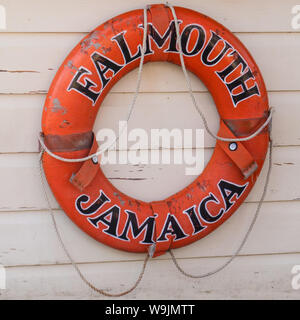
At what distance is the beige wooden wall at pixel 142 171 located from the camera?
4.64 ft

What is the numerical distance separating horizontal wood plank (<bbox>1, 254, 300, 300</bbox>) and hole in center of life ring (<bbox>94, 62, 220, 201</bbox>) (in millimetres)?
260

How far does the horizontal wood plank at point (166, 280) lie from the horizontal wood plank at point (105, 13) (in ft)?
2.47

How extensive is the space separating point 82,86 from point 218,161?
473 mm

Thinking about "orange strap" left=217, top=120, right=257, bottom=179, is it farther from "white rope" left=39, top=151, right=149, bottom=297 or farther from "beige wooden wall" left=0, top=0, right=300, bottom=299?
"white rope" left=39, top=151, right=149, bottom=297

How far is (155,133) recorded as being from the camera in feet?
4.91

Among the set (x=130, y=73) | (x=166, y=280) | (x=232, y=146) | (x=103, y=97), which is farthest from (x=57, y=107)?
(x=166, y=280)

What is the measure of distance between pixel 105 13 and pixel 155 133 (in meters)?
0.39

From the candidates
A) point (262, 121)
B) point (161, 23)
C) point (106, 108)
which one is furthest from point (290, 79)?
point (106, 108)

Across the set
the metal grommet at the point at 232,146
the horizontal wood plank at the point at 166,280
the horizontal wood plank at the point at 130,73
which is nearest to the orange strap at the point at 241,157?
the metal grommet at the point at 232,146

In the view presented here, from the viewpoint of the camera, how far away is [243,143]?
4.71ft

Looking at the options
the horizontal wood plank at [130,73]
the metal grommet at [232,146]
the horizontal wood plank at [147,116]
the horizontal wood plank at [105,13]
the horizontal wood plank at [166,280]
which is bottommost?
the horizontal wood plank at [166,280]

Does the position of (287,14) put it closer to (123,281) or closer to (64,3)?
(64,3)

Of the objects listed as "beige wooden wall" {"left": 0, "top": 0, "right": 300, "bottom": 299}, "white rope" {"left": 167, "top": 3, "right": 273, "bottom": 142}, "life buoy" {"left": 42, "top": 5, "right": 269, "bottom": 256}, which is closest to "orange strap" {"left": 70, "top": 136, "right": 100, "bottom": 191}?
"life buoy" {"left": 42, "top": 5, "right": 269, "bottom": 256}

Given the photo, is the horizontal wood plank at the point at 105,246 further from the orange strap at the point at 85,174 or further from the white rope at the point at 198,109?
the white rope at the point at 198,109
